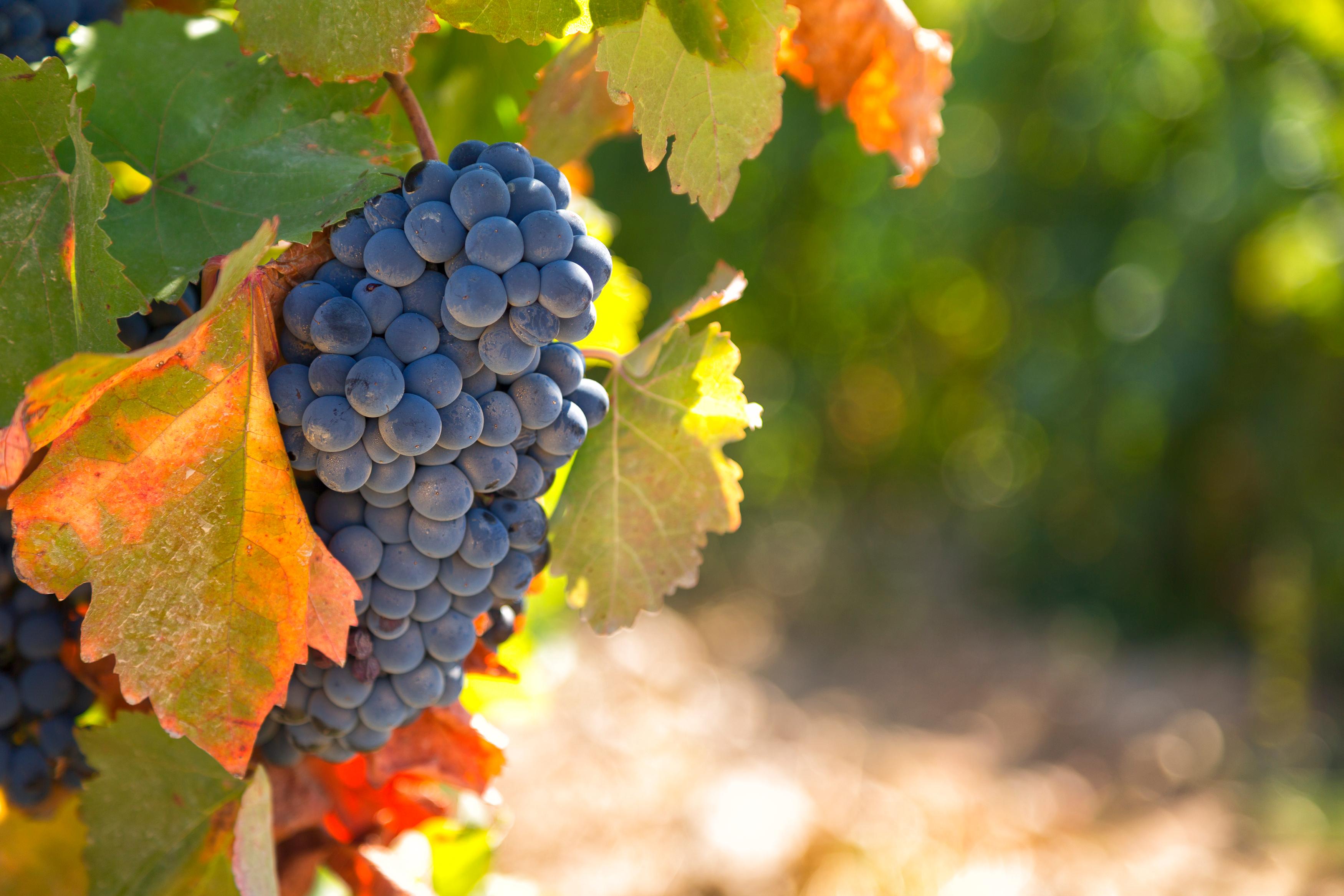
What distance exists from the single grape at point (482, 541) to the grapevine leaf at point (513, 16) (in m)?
0.22

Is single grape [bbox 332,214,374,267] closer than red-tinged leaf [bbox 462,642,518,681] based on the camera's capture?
Yes

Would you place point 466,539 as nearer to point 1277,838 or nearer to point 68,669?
point 68,669

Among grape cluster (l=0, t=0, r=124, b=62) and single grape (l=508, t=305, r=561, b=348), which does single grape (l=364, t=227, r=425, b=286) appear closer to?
single grape (l=508, t=305, r=561, b=348)

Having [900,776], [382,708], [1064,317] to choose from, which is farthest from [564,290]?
[1064,317]

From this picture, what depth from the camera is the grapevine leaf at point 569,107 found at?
570 millimetres

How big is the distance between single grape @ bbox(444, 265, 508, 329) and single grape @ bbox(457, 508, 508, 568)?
0.10 metres

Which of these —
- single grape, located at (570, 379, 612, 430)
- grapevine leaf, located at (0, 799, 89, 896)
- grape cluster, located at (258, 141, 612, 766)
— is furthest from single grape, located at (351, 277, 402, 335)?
grapevine leaf, located at (0, 799, 89, 896)

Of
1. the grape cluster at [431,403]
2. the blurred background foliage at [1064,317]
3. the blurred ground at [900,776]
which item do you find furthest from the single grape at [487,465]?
the blurred background foliage at [1064,317]

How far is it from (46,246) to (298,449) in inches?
Result: 5.2

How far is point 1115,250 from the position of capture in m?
3.71

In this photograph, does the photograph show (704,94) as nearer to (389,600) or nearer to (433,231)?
(433,231)

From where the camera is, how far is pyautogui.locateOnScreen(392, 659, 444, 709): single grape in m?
0.46

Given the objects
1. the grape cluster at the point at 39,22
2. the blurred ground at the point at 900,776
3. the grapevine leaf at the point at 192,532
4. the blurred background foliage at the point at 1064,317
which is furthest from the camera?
the blurred background foliage at the point at 1064,317

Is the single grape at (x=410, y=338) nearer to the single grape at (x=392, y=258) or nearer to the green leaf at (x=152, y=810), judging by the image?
the single grape at (x=392, y=258)
